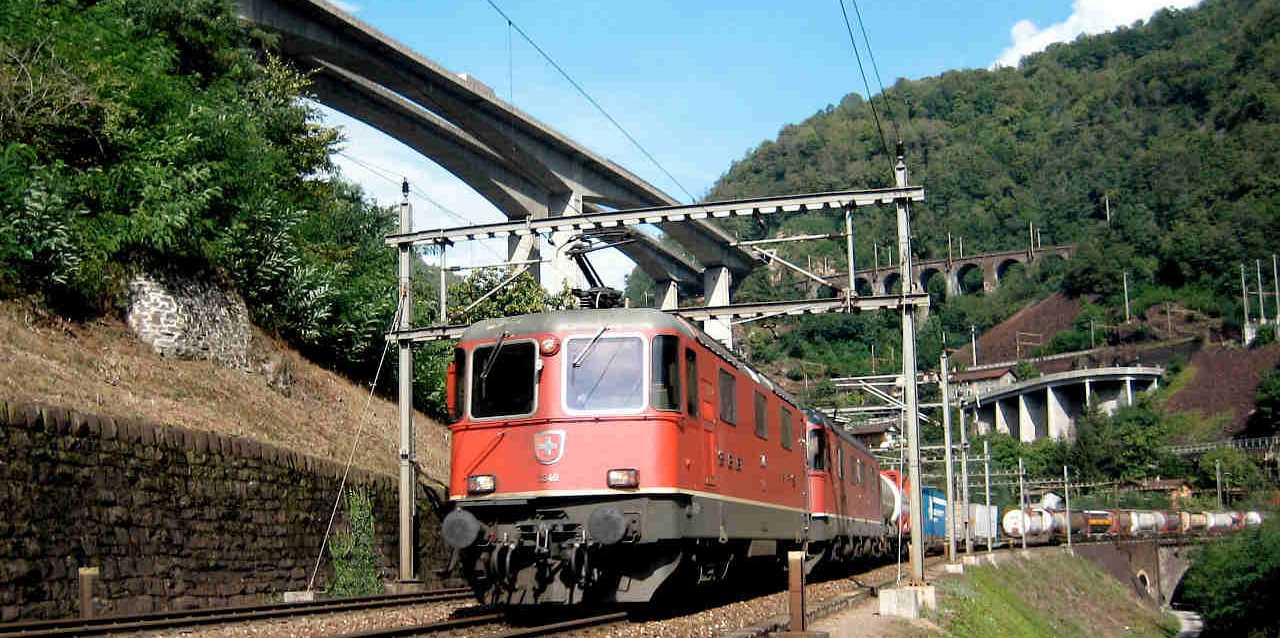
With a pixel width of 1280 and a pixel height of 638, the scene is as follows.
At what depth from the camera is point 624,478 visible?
1338cm

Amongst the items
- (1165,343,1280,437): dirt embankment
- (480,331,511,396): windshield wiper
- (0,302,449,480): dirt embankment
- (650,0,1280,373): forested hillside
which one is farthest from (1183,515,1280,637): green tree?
(1165,343,1280,437): dirt embankment

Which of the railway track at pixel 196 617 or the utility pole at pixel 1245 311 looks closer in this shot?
the railway track at pixel 196 617

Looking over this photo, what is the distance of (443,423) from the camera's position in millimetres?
35344

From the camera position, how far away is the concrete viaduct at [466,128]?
3797cm

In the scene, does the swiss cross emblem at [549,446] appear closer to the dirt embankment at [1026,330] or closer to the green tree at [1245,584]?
the green tree at [1245,584]

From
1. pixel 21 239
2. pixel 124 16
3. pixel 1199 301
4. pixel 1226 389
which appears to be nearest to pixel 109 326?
pixel 21 239

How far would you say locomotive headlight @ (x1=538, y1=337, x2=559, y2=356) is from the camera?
1408 centimetres

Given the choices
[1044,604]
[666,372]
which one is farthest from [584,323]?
[1044,604]

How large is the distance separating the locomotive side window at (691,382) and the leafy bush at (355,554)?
26.6 ft

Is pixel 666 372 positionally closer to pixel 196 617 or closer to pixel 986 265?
pixel 196 617

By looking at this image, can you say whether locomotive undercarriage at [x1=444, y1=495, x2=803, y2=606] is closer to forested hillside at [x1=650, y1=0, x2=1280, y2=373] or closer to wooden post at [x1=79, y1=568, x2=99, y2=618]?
wooden post at [x1=79, y1=568, x2=99, y2=618]

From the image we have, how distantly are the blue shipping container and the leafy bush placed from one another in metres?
25.6

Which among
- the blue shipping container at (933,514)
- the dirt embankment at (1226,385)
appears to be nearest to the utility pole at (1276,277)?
the dirt embankment at (1226,385)

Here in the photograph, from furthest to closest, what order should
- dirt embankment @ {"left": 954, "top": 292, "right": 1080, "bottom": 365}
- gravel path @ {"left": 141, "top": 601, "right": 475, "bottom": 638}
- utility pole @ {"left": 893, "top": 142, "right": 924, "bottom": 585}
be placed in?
1. dirt embankment @ {"left": 954, "top": 292, "right": 1080, "bottom": 365}
2. utility pole @ {"left": 893, "top": 142, "right": 924, "bottom": 585}
3. gravel path @ {"left": 141, "top": 601, "right": 475, "bottom": 638}
